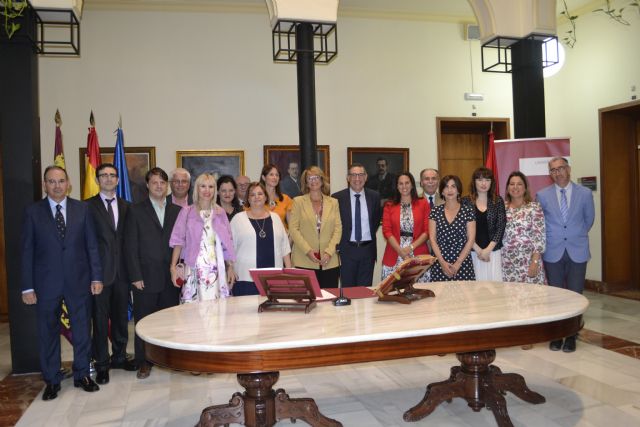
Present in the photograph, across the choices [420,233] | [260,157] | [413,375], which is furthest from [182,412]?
[260,157]

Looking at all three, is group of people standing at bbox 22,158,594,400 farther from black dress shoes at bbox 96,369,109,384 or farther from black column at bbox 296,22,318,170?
black column at bbox 296,22,318,170

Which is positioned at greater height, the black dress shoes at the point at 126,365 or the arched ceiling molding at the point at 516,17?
the arched ceiling molding at the point at 516,17

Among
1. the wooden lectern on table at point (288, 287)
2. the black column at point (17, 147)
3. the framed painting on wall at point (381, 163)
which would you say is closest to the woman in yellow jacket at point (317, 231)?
the wooden lectern on table at point (288, 287)

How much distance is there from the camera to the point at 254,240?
416cm

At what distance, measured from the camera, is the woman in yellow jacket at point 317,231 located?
4.58 m

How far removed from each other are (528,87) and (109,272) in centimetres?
460

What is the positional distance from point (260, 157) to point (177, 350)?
5.17 m

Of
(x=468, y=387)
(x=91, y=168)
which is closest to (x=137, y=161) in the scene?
(x=91, y=168)

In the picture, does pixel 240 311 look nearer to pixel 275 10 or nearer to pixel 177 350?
pixel 177 350

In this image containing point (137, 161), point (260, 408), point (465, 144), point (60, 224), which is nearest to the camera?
point (260, 408)

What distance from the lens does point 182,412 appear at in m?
3.45

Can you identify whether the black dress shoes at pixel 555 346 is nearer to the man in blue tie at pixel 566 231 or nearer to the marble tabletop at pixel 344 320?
the man in blue tie at pixel 566 231

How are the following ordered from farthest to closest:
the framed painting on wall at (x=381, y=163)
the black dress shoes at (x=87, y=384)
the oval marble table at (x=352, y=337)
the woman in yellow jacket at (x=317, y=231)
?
the framed painting on wall at (x=381, y=163), the woman in yellow jacket at (x=317, y=231), the black dress shoes at (x=87, y=384), the oval marble table at (x=352, y=337)

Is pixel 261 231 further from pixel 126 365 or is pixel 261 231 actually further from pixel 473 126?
pixel 473 126
